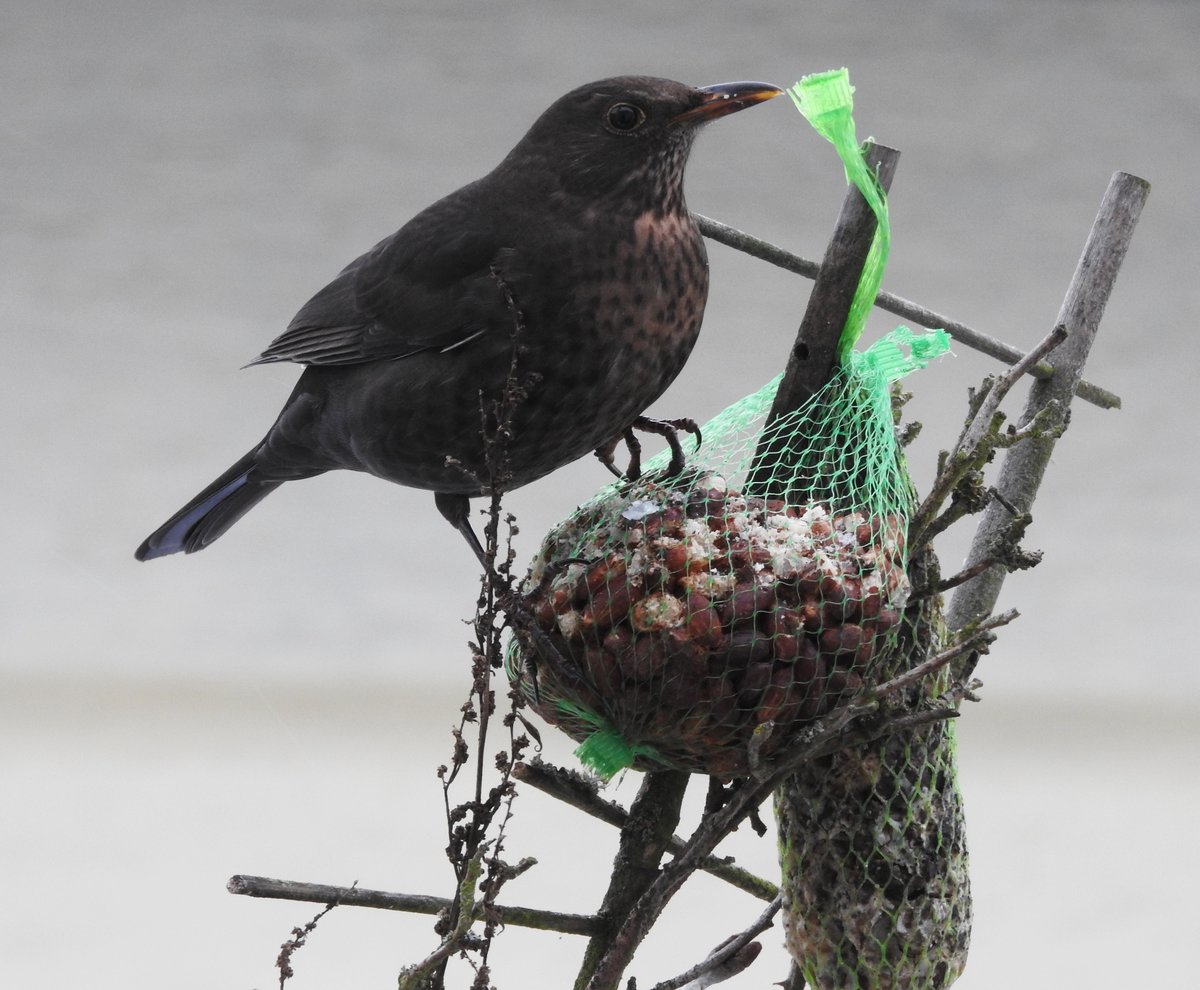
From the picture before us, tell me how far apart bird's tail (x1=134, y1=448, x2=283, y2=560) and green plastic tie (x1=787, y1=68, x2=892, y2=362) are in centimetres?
64

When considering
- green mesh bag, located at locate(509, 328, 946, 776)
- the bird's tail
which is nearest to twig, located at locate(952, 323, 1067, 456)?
green mesh bag, located at locate(509, 328, 946, 776)

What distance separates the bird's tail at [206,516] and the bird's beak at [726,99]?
585 millimetres

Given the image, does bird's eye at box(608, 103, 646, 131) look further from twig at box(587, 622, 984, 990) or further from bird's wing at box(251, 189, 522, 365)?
twig at box(587, 622, 984, 990)

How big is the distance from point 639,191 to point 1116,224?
0.48 m

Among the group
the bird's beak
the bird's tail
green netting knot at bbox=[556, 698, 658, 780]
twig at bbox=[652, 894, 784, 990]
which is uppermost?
the bird's beak

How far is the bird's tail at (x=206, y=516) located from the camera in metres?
1.40

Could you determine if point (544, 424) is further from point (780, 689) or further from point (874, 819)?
point (874, 819)

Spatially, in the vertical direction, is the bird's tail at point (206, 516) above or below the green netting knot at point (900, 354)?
above

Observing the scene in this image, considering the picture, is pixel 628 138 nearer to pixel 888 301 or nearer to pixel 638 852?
pixel 888 301

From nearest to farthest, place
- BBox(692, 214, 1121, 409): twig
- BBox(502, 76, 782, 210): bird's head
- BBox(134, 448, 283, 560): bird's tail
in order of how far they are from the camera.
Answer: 1. BBox(502, 76, 782, 210): bird's head
2. BBox(692, 214, 1121, 409): twig
3. BBox(134, 448, 283, 560): bird's tail

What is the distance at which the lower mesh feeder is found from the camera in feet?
3.05

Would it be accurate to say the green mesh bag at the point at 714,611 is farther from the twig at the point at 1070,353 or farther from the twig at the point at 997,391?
the twig at the point at 1070,353

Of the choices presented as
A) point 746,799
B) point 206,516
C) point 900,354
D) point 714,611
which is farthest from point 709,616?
point 206,516

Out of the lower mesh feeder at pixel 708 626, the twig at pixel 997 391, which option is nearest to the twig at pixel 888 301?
the twig at pixel 997 391
